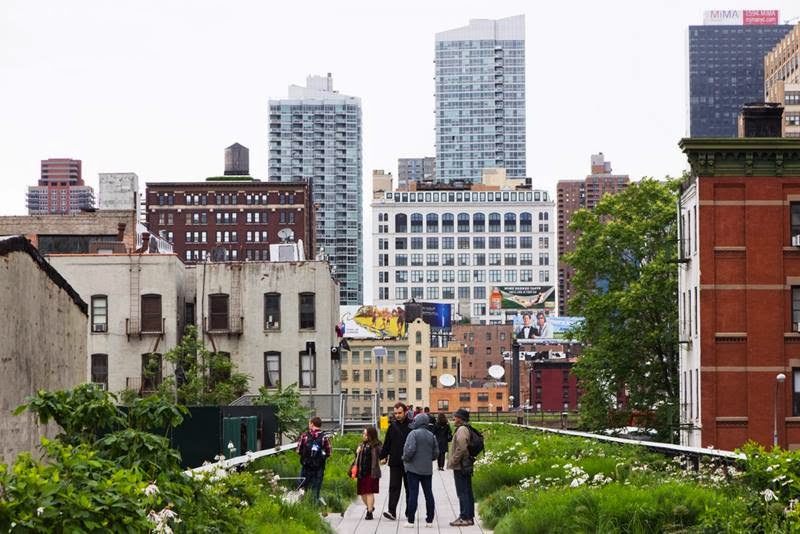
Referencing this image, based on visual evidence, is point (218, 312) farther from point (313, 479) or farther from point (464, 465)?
point (464, 465)

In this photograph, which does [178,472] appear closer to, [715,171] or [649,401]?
[715,171]

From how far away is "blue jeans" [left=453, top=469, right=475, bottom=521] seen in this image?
2197 centimetres

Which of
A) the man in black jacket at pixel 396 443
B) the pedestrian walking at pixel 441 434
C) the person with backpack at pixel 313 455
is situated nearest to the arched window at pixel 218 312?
the pedestrian walking at pixel 441 434

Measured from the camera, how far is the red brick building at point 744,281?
53062 millimetres

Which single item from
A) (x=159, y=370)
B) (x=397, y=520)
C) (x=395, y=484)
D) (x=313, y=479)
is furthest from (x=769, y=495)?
(x=159, y=370)

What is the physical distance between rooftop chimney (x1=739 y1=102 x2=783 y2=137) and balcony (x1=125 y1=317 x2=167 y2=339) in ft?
84.9

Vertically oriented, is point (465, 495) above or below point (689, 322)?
below

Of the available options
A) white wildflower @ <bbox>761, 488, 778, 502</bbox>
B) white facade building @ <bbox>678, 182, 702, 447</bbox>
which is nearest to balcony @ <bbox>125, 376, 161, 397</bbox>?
white facade building @ <bbox>678, 182, 702, 447</bbox>

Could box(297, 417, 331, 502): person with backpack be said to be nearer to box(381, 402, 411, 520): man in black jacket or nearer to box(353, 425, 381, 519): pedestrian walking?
box(353, 425, 381, 519): pedestrian walking

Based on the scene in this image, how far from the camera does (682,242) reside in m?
57.5

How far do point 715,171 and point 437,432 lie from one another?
2071cm

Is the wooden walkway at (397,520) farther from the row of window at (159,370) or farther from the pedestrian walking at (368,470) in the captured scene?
the row of window at (159,370)

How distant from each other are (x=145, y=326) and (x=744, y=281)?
84.8 ft

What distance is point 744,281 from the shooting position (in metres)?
53.4
